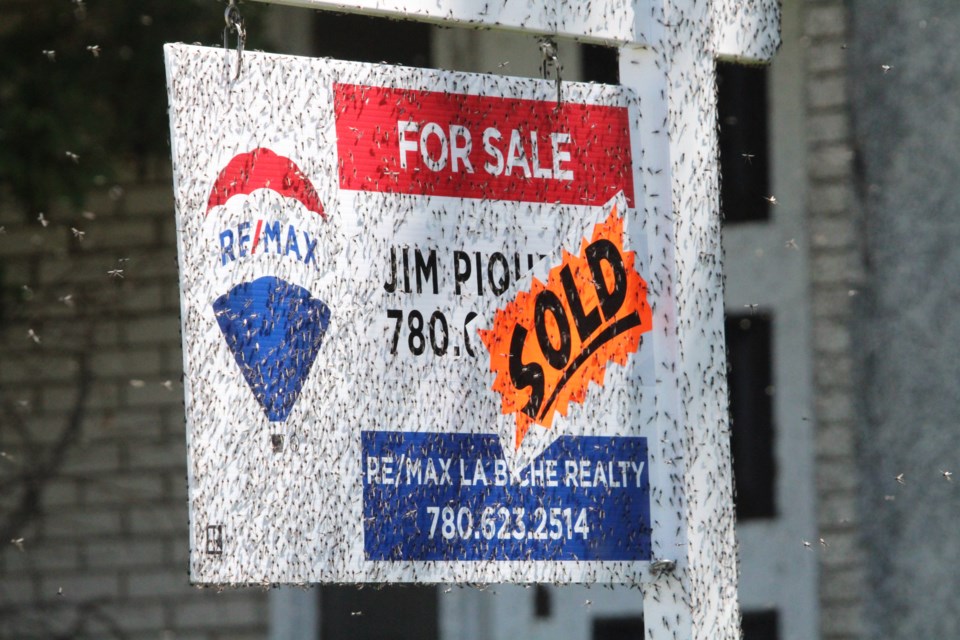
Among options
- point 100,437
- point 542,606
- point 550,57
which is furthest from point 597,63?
point 550,57

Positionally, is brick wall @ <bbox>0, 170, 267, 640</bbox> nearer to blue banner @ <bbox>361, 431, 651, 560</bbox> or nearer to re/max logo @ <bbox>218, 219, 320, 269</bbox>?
blue banner @ <bbox>361, 431, 651, 560</bbox>

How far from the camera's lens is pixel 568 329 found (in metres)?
2.29

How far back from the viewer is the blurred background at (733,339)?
202 inches

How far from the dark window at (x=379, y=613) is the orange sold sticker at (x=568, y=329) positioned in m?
3.49

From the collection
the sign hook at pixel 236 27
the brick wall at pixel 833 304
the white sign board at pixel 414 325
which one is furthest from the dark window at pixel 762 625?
the sign hook at pixel 236 27

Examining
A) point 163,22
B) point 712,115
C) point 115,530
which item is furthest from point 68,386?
point 712,115

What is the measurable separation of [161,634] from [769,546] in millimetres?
2334

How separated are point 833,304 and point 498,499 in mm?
3382

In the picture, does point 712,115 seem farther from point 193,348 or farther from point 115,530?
point 115,530

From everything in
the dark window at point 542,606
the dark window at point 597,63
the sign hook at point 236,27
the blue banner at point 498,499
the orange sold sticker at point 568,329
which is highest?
the dark window at point 597,63

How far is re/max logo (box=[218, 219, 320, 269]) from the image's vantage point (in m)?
1.95

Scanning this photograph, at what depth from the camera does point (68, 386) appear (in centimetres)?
619

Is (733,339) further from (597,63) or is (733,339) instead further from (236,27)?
(236,27)

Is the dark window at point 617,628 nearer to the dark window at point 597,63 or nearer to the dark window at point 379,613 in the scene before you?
the dark window at point 379,613
